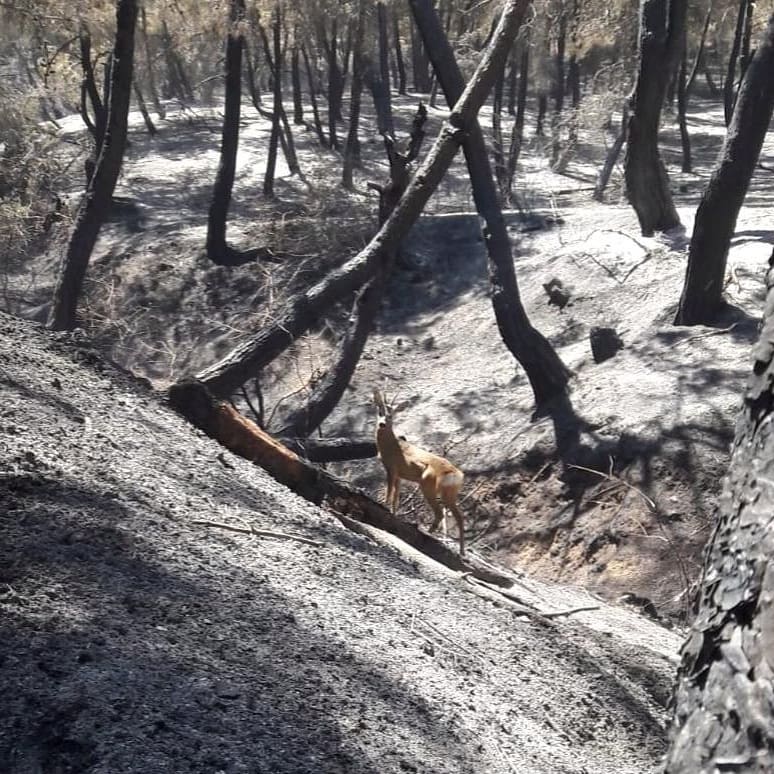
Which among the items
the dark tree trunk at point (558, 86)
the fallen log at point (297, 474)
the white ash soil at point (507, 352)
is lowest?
the white ash soil at point (507, 352)

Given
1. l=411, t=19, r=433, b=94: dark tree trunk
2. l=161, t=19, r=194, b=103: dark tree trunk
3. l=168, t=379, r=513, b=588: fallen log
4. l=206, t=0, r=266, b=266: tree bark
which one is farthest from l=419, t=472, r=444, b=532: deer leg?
l=411, t=19, r=433, b=94: dark tree trunk

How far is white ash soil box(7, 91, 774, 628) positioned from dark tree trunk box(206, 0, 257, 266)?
0.45 metres

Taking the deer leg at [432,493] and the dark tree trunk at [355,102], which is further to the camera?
the dark tree trunk at [355,102]

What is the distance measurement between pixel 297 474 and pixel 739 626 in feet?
20.3

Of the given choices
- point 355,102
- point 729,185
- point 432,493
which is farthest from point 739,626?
point 355,102

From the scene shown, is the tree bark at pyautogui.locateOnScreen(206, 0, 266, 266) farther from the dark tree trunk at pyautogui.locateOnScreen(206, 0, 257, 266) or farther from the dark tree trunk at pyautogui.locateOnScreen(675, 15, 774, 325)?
the dark tree trunk at pyautogui.locateOnScreen(675, 15, 774, 325)

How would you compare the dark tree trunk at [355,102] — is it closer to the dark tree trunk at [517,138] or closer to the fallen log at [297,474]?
the dark tree trunk at [517,138]

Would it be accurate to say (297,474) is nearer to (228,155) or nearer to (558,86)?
(228,155)

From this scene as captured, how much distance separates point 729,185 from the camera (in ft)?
39.9

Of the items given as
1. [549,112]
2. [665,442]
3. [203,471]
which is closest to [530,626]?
[203,471]

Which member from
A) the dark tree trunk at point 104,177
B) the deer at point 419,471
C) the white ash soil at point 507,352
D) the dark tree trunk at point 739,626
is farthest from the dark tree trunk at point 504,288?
the dark tree trunk at point 739,626

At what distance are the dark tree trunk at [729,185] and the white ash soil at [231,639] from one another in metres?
6.35

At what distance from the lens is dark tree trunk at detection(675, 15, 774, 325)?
469 inches

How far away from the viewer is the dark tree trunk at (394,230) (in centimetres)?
1117
